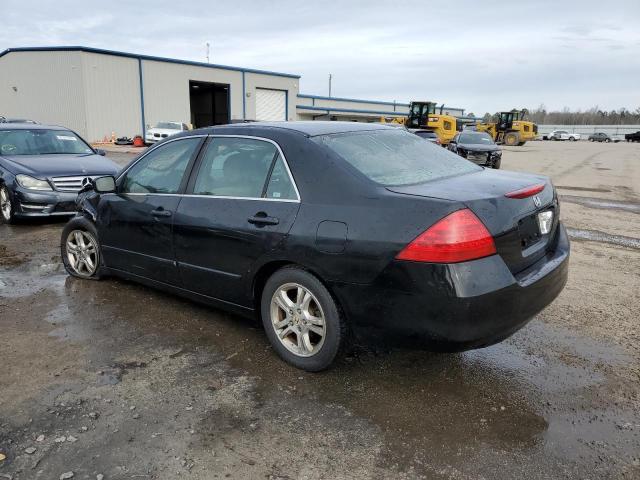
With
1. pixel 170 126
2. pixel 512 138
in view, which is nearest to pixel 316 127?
pixel 170 126

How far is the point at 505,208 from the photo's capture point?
288 centimetres

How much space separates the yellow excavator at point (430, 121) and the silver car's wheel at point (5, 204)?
27.9 m

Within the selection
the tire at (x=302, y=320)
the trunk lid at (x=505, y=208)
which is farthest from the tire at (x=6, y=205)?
the trunk lid at (x=505, y=208)

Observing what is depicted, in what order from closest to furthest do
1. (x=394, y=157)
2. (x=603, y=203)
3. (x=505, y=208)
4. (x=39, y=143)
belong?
(x=505, y=208)
(x=394, y=157)
(x=39, y=143)
(x=603, y=203)

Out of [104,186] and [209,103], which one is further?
[209,103]

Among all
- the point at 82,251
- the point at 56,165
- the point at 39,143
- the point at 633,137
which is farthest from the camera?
the point at 633,137

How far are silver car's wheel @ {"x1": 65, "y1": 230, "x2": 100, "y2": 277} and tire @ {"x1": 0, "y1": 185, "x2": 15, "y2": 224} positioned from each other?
315 centimetres

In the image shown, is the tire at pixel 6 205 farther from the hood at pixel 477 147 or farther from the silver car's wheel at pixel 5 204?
the hood at pixel 477 147

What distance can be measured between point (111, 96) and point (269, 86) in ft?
47.3

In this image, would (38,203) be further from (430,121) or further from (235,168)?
(430,121)

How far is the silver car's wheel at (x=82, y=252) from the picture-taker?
508 centimetres

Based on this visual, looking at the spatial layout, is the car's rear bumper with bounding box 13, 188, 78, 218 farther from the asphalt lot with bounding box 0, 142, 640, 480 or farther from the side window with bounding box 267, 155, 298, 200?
the side window with bounding box 267, 155, 298, 200

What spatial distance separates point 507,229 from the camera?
112 inches

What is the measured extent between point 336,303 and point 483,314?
86cm
